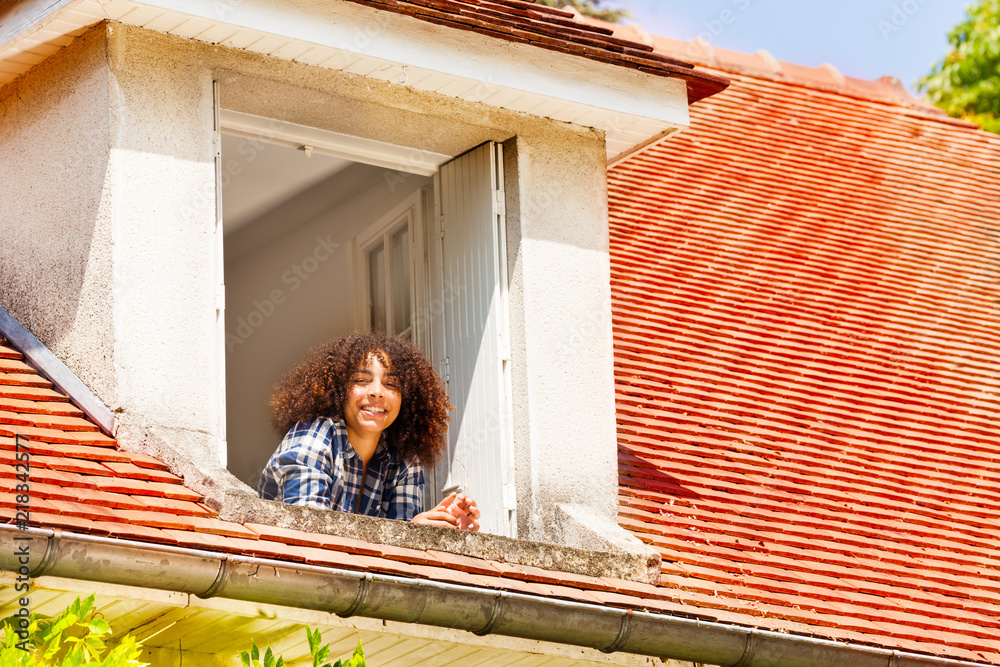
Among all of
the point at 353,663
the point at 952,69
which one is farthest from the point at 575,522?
the point at 952,69

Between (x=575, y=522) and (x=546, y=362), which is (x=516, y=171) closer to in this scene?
(x=546, y=362)

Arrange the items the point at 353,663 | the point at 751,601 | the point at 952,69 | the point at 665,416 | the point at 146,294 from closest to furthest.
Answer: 1. the point at 353,663
2. the point at 146,294
3. the point at 751,601
4. the point at 665,416
5. the point at 952,69

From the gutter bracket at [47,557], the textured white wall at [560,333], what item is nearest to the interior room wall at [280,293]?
the textured white wall at [560,333]

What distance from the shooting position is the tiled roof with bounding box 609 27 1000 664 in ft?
22.4

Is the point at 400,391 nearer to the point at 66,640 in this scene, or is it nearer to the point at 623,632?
the point at 623,632

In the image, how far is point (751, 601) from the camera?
20.8 feet

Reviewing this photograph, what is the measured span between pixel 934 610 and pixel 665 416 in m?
1.78

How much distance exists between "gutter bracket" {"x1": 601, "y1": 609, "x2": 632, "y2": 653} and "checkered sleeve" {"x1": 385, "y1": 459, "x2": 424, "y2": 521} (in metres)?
1.36

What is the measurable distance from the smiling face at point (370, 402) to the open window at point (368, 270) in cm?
47

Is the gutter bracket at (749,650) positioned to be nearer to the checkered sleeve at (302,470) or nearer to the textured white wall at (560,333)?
the textured white wall at (560,333)

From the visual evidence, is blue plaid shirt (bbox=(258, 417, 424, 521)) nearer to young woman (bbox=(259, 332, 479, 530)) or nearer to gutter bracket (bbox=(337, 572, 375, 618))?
young woman (bbox=(259, 332, 479, 530))
